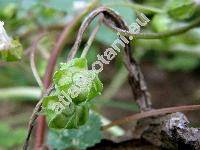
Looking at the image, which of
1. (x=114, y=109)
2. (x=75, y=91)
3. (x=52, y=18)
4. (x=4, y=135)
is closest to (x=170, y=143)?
(x=75, y=91)

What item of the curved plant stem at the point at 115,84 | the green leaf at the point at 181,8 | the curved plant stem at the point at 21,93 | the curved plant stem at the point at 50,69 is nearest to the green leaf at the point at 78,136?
the curved plant stem at the point at 50,69

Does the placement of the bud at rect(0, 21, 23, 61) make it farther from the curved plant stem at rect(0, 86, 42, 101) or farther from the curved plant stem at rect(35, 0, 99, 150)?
the curved plant stem at rect(0, 86, 42, 101)

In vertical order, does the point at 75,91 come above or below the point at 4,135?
below

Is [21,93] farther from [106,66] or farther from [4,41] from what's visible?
[4,41]


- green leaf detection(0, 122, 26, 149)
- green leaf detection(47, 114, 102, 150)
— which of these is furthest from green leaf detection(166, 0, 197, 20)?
green leaf detection(0, 122, 26, 149)

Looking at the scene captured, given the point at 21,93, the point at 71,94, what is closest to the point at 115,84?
the point at 21,93

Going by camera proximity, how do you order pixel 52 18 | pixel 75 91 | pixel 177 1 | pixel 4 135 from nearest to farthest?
pixel 75 91
pixel 177 1
pixel 4 135
pixel 52 18

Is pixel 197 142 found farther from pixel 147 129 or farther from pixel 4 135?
pixel 4 135

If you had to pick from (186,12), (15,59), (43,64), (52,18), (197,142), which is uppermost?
(52,18)

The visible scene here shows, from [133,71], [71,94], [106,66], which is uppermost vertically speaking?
[106,66]
